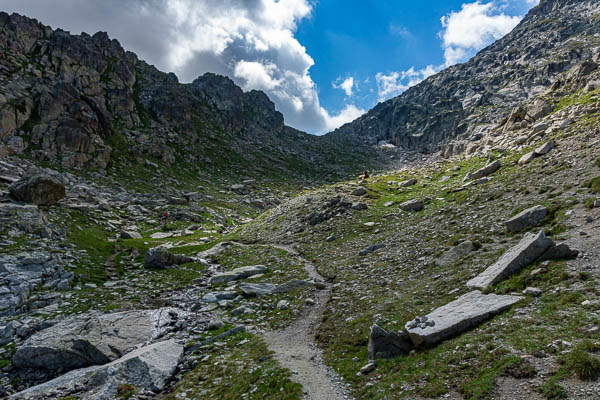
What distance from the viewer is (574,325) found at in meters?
11.4

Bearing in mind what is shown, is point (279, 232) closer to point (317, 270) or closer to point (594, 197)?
point (317, 270)

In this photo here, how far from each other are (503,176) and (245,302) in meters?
39.0

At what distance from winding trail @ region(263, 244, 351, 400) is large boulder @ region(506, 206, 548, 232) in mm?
16506

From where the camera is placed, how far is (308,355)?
678 inches

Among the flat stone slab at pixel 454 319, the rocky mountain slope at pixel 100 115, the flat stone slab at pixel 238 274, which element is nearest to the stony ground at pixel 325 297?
the flat stone slab at pixel 238 274

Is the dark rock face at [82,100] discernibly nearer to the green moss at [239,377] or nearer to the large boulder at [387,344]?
the green moss at [239,377]

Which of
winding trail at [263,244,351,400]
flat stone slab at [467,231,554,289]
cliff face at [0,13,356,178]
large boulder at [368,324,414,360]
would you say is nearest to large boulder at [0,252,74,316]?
winding trail at [263,244,351,400]

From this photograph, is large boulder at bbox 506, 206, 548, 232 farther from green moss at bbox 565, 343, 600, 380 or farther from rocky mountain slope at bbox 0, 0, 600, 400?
green moss at bbox 565, 343, 600, 380

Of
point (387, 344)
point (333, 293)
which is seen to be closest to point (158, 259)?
point (333, 293)

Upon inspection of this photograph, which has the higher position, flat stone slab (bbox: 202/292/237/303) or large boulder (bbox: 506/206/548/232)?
large boulder (bbox: 506/206/548/232)

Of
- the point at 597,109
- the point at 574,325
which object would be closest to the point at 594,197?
the point at 574,325

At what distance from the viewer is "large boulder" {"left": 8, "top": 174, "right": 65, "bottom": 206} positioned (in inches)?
1721

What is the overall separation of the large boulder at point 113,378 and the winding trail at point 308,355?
669 cm

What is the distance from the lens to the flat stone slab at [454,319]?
550 inches
